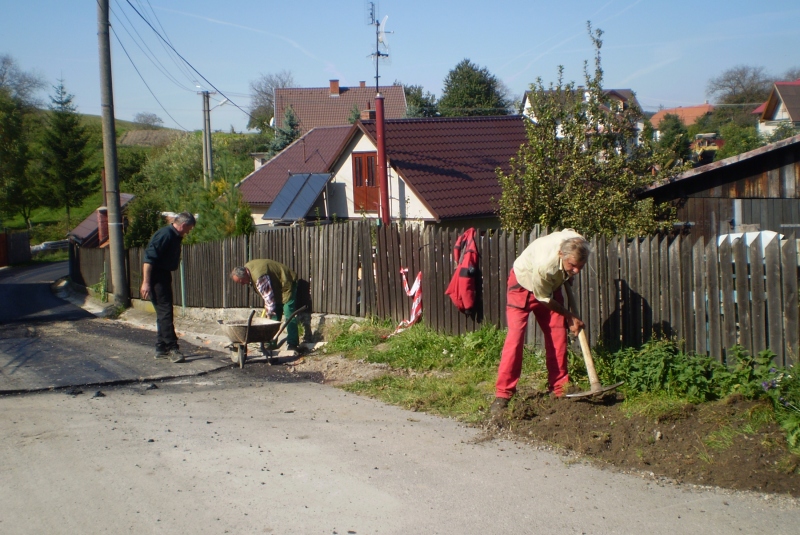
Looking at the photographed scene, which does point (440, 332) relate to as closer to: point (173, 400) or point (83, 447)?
point (173, 400)

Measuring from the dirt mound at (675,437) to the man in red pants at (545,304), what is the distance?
0.23m

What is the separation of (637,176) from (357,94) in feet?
181

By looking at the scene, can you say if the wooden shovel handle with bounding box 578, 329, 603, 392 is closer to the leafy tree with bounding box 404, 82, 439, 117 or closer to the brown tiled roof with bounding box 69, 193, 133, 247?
the brown tiled roof with bounding box 69, 193, 133, 247

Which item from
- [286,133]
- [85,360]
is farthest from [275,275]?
[286,133]

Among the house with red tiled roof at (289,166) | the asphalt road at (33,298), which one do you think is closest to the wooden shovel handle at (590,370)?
the asphalt road at (33,298)

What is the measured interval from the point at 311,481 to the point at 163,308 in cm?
481

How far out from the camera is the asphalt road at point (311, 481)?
13.6 feet

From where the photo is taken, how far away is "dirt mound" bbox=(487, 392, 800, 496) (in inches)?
184

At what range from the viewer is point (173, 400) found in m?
7.05

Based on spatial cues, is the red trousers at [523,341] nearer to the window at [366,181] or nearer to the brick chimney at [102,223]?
the window at [366,181]

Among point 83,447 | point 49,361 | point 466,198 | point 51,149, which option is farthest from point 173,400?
point 51,149

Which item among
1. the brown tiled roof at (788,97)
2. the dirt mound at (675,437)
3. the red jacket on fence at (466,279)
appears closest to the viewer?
the dirt mound at (675,437)

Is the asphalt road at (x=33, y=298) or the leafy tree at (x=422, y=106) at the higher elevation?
the leafy tree at (x=422, y=106)

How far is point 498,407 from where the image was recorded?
5.99m
